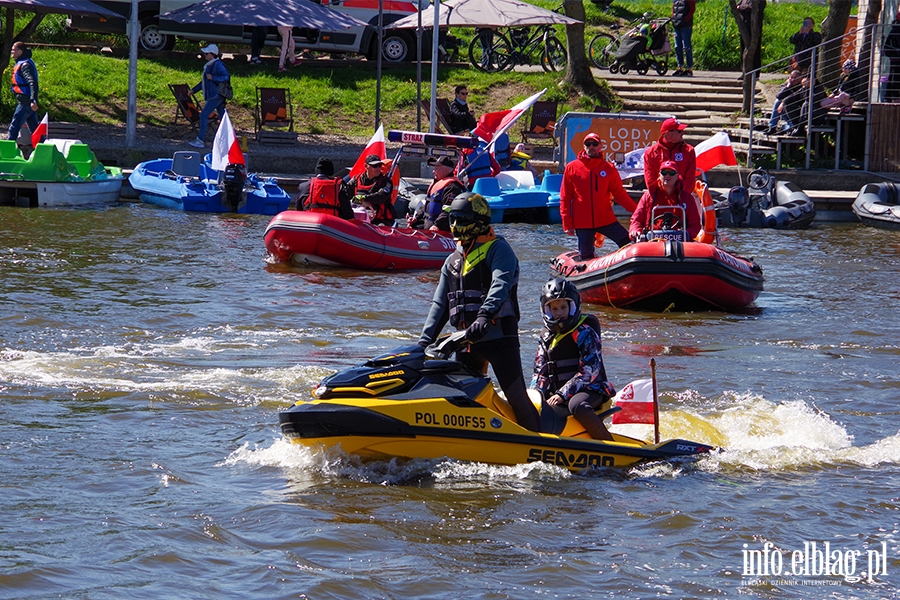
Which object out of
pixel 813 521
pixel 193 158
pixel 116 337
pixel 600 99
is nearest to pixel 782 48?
pixel 600 99

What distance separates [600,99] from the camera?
26.5 m

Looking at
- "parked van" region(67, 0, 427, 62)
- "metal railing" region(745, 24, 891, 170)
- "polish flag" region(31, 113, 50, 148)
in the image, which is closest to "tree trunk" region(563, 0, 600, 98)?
"metal railing" region(745, 24, 891, 170)

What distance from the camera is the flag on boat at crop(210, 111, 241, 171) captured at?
740 inches

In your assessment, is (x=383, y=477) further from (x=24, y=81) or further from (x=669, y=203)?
(x=24, y=81)

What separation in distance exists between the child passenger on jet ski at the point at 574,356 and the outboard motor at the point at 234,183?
42.5ft

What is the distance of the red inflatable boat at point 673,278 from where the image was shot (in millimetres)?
12641

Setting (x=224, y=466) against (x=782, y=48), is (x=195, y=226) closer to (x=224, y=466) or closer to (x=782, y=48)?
(x=224, y=466)

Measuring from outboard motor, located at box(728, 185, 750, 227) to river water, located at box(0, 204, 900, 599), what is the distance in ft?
24.4

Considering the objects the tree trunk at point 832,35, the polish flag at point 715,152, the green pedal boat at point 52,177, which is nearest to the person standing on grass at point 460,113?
the green pedal boat at point 52,177

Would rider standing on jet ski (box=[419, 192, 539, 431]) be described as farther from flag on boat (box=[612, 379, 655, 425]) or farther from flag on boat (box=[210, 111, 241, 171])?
flag on boat (box=[210, 111, 241, 171])

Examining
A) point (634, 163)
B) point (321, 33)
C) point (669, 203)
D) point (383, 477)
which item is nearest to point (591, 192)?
point (669, 203)

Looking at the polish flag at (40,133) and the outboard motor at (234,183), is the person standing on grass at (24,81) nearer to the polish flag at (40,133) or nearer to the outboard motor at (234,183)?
the polish flag at (40,133)

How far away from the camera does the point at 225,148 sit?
19.0 meters

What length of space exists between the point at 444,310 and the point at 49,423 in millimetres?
2804
